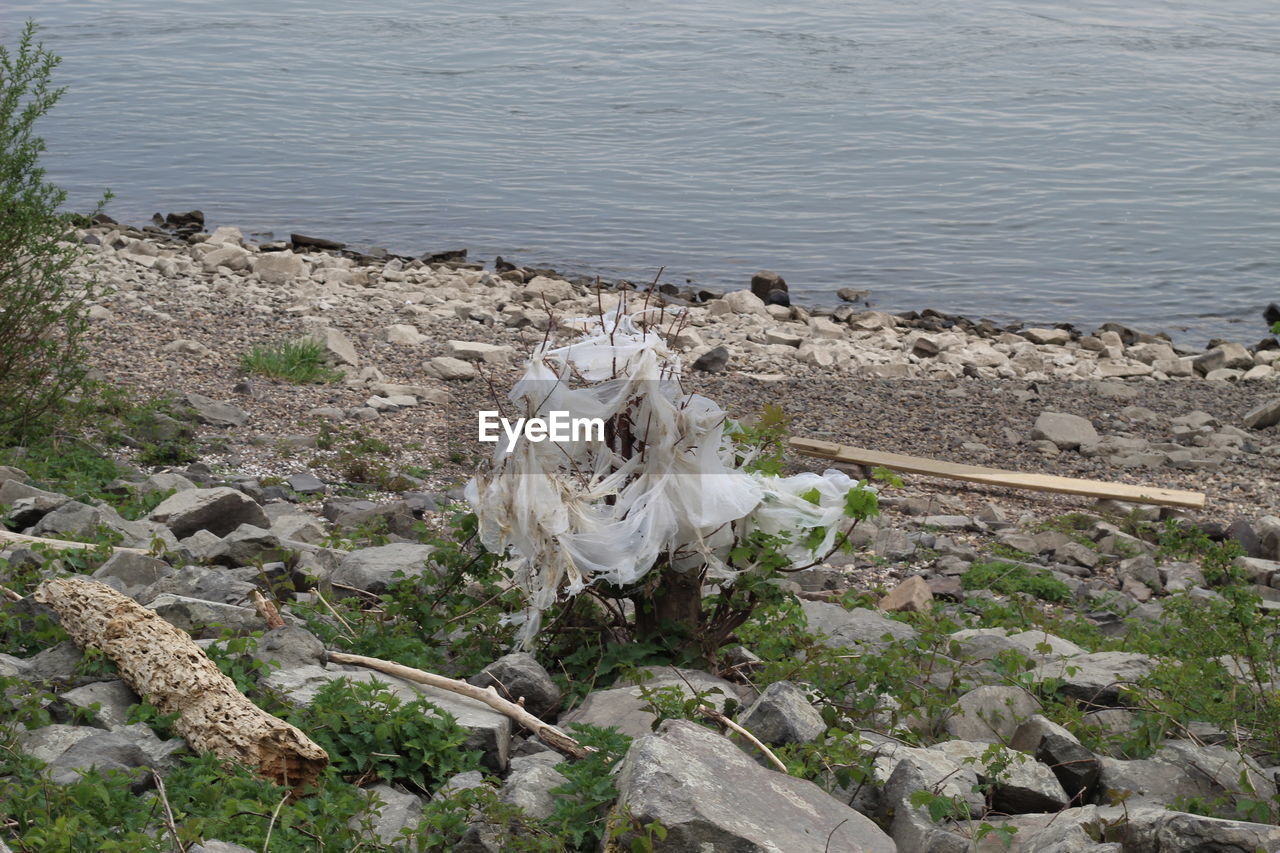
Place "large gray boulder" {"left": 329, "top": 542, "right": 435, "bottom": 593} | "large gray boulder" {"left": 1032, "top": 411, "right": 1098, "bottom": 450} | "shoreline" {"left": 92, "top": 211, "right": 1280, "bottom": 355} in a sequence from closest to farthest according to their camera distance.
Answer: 1. "large gray boulder" {"left": 329, "top": 542, "right": 435, "bottom": 593}
2. "large gray boulder" {"left": 1032, "top": 411, "right": 1098, "bottom": 450}
3. "shoreline" {"left": 92, "top": 211, "right": 1280, "bottom": 355}

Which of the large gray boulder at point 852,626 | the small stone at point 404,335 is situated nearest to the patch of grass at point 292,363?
the small stone at point 404,335

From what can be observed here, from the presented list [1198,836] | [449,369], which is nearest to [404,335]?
[449,369]

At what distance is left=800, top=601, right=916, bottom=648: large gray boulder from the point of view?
5430 mm

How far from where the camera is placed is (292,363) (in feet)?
33.7

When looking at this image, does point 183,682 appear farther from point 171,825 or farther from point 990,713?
point 990,713

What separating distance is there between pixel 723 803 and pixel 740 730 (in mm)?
558

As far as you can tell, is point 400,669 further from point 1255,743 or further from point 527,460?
point 1255,743

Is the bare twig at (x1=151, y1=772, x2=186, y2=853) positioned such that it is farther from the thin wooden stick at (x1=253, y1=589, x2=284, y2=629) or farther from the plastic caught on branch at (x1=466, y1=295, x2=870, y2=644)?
the plastic caught on branch at (x1=466, y1=295, x2=870, y2=644)

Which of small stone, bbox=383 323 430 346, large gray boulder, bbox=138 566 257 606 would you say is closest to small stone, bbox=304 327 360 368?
small stone, bbox=383 323 430 346

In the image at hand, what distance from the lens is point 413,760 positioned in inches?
147

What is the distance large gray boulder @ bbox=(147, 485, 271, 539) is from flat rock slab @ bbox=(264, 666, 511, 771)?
215cm

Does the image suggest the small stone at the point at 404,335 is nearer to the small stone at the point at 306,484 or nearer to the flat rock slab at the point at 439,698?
the small stone at the point at 306,484

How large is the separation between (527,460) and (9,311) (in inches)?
193

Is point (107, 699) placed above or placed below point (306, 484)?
above
